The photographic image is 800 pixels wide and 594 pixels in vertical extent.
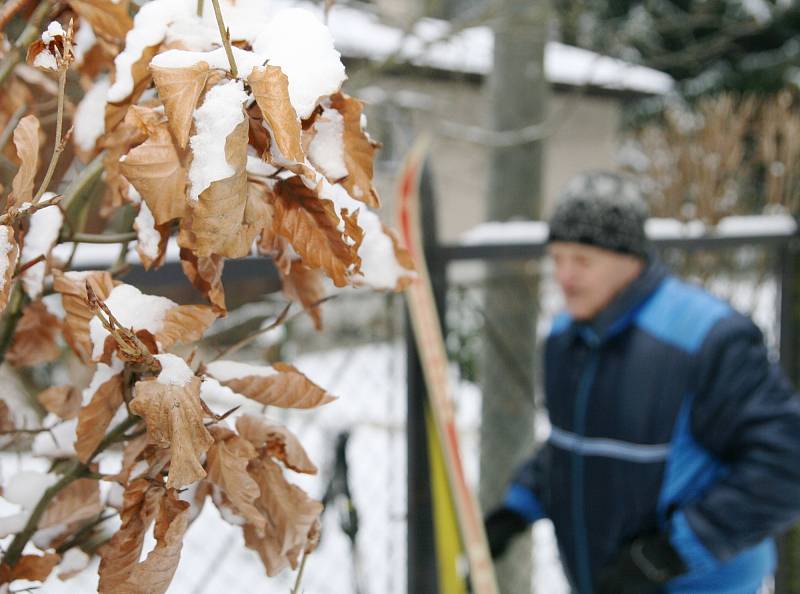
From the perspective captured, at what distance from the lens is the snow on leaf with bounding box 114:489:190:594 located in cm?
56

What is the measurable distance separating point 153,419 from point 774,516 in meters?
1.93

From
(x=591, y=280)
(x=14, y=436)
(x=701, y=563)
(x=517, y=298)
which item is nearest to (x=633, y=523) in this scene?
(x=701, y=563)

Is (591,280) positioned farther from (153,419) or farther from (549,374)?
(153,419)

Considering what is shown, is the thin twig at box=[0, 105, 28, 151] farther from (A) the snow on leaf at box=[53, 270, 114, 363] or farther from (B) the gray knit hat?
(B) the gray knit hat

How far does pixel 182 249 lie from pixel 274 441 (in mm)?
178

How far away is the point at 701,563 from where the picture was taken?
206 cm

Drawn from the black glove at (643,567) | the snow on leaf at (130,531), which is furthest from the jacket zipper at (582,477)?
the snow on leaf at (130,531)

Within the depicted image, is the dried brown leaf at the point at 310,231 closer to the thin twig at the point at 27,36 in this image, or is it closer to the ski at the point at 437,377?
the thin twig at the point at 27,36

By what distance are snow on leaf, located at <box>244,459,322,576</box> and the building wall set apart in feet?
12.9

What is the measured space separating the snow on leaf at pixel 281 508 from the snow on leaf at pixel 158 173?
0.23 m

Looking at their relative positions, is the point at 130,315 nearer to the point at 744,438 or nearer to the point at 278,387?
the point at 278,387

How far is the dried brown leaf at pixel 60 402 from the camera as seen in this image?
788 mm

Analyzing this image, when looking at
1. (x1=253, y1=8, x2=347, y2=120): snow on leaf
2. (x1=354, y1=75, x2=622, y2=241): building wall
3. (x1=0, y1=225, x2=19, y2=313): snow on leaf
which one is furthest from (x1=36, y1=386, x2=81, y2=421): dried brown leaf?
(x1=354, y1=75, x2=622, y2=241): building wall

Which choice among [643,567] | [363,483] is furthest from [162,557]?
[363,483]
